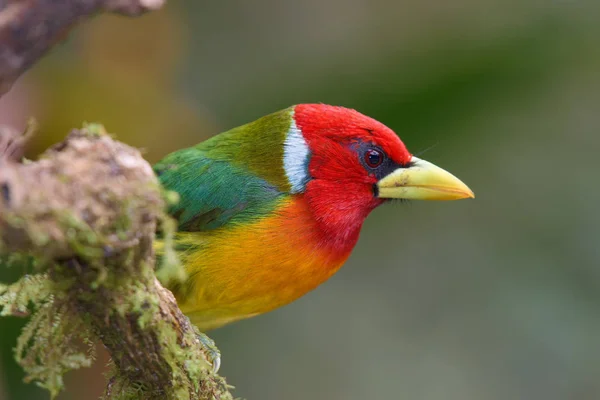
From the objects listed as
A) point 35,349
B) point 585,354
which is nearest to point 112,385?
point 35,349

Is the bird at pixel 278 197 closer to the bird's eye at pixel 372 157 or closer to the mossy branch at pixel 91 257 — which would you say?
the bird's eye at pixel 372 157

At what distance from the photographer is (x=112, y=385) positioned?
218 centimetres

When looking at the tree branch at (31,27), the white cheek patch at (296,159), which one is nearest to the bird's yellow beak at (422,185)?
the white cheek patch at (296,159)

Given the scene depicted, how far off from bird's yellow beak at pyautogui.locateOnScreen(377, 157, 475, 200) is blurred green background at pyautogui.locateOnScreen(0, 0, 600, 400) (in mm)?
1164

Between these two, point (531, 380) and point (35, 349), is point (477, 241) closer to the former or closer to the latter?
point (531, 380)

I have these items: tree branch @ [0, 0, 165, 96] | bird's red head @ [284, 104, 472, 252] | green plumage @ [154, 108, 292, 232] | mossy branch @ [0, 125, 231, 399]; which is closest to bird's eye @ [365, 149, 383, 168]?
bird's red head @ [284, 104, 472, 252]

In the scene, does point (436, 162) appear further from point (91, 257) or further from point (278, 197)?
point (91, 257)

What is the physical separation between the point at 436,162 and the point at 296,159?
1.60m

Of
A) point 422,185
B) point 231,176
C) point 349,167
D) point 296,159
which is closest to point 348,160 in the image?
point 349,167

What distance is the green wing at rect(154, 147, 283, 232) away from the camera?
303 cm

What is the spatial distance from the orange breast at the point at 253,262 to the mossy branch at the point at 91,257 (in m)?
0.85

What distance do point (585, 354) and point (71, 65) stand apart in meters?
3.78

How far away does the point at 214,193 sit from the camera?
310 centimetres

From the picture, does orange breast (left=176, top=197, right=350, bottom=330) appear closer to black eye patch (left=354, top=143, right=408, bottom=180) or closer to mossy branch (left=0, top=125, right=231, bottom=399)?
black eye patch (left=354, top=143, right=408, bottom=180)
